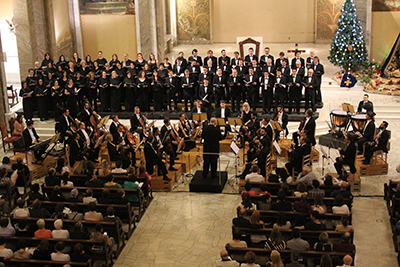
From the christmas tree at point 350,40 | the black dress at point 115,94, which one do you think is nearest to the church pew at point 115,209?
the black dress at point 115,94

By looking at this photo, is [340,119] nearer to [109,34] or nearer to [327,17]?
[109,34]

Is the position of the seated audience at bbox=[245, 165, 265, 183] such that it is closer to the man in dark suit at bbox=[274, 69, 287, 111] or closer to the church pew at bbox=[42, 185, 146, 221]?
the church pew at bbox=[42, 185, 146, 221]

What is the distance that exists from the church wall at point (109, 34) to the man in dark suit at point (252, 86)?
649cm

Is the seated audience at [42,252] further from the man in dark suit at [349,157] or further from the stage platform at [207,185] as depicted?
the man in dark suit at [349,157]

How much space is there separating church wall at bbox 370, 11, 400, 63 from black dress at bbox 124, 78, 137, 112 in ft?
30.5

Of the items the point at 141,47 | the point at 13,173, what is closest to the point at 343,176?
the point at 13,173

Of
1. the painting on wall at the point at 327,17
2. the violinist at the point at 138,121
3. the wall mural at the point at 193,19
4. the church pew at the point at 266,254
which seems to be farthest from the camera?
the wall mural at the point at 193,19

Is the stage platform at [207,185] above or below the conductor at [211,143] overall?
below

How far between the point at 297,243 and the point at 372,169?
16.5 ft

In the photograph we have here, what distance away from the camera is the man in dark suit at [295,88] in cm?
1592

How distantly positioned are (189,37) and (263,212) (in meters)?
17.9

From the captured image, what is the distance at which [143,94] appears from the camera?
16.9 m

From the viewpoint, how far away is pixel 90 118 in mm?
14453

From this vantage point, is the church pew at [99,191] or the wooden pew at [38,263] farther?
the church pew at [99,191]
